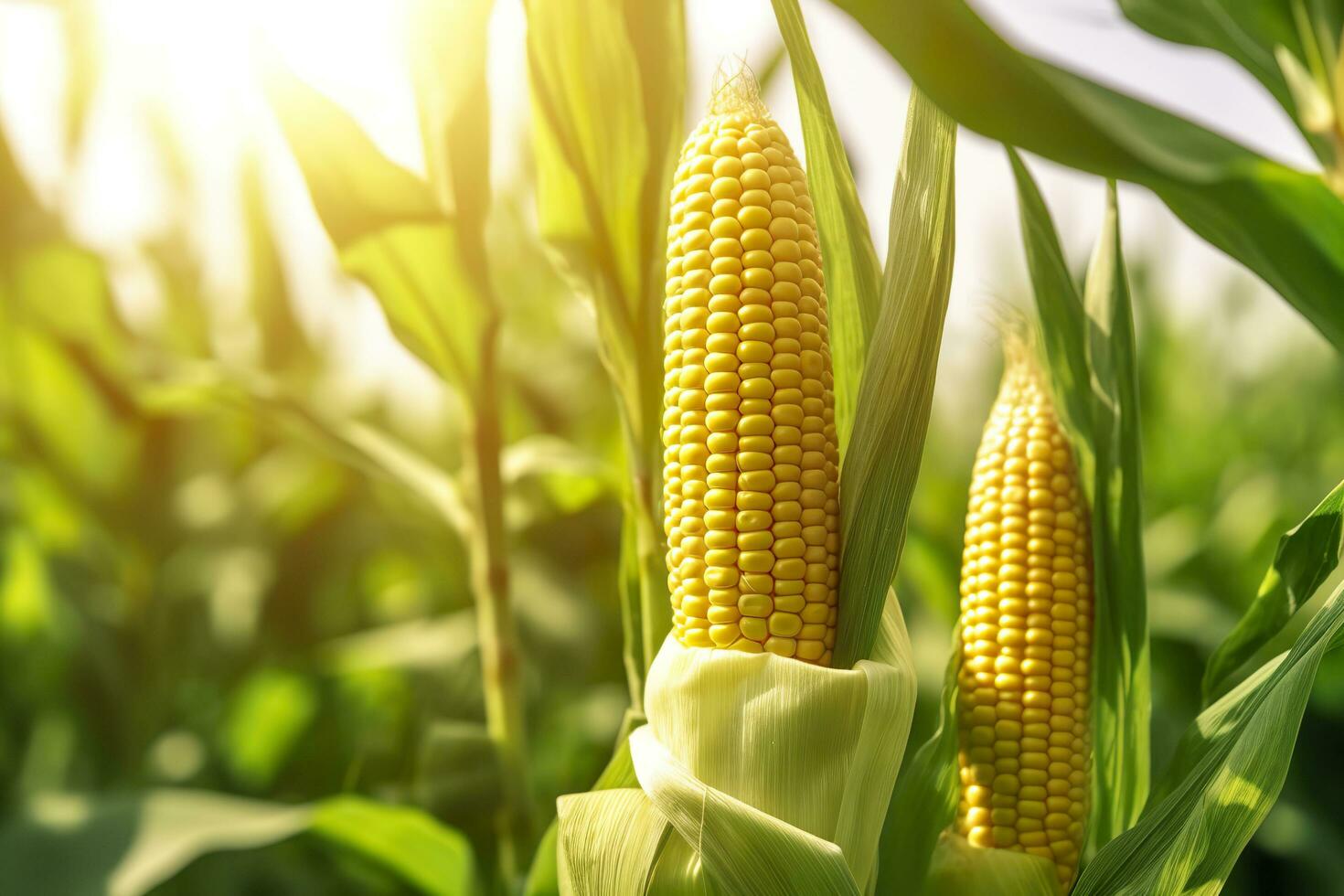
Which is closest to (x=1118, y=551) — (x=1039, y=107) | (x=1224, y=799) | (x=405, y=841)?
(x=1224, y=799)

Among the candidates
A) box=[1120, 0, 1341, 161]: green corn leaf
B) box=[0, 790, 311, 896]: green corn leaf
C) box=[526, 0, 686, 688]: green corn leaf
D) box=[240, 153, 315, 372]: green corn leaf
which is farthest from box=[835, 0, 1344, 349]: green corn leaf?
box=[240, 153, 315, 372]: green corn leaf

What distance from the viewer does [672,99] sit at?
29.2 inches

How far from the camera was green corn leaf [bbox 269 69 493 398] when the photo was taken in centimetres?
81

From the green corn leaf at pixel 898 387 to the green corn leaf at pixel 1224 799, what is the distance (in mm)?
200

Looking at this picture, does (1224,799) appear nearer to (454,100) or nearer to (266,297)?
(454,100)

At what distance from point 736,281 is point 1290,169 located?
0.86ft

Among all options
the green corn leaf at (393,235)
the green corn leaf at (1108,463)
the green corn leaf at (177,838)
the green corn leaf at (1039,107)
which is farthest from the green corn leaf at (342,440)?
the green corn leaf at (1039,107)

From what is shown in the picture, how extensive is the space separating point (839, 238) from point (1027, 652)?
30cm

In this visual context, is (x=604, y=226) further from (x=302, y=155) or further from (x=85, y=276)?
(x=85, y=276)

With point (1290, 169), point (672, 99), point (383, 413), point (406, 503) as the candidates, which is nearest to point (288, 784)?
point (406, 503)

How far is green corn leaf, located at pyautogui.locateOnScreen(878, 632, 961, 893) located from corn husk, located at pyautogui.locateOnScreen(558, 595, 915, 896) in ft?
0.34

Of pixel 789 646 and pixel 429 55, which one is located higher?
pixel 429 55

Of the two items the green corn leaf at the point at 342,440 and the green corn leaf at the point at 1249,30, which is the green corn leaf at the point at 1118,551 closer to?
the green corn leaf at the point at 1249,30

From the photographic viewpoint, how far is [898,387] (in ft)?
1.77
